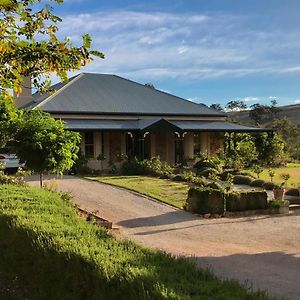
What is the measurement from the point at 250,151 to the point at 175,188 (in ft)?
43.1

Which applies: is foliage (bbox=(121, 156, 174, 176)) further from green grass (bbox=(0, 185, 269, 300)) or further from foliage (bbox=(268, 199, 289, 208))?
green grass (bbox=(0, 185, 269, 300))

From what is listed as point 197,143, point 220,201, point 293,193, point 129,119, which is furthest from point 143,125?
point 220,201

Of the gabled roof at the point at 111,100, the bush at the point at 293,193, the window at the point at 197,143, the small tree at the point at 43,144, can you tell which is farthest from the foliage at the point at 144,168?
the small tree at the point at 43,144

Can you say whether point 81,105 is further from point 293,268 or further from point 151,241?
point 293,268

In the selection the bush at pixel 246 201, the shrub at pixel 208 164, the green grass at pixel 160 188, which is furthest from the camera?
the shrub at pixel 208 164

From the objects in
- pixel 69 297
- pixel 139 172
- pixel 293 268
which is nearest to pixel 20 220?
pixel 69 297

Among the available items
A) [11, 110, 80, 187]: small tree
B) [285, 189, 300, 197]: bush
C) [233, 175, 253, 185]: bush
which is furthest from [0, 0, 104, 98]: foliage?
[233, 175, 253, 185]: bush

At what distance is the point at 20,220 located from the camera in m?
6.47

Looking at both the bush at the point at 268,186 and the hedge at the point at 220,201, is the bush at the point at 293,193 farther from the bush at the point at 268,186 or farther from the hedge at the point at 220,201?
the hedge at the point at 220,201

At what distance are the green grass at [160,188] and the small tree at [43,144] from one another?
13.4 feet

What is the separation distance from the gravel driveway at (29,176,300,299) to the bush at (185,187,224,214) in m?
0.45

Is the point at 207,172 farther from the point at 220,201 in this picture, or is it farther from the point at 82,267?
the point at 82,267

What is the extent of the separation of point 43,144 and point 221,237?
5.58 m

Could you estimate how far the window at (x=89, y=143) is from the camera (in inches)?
1203
